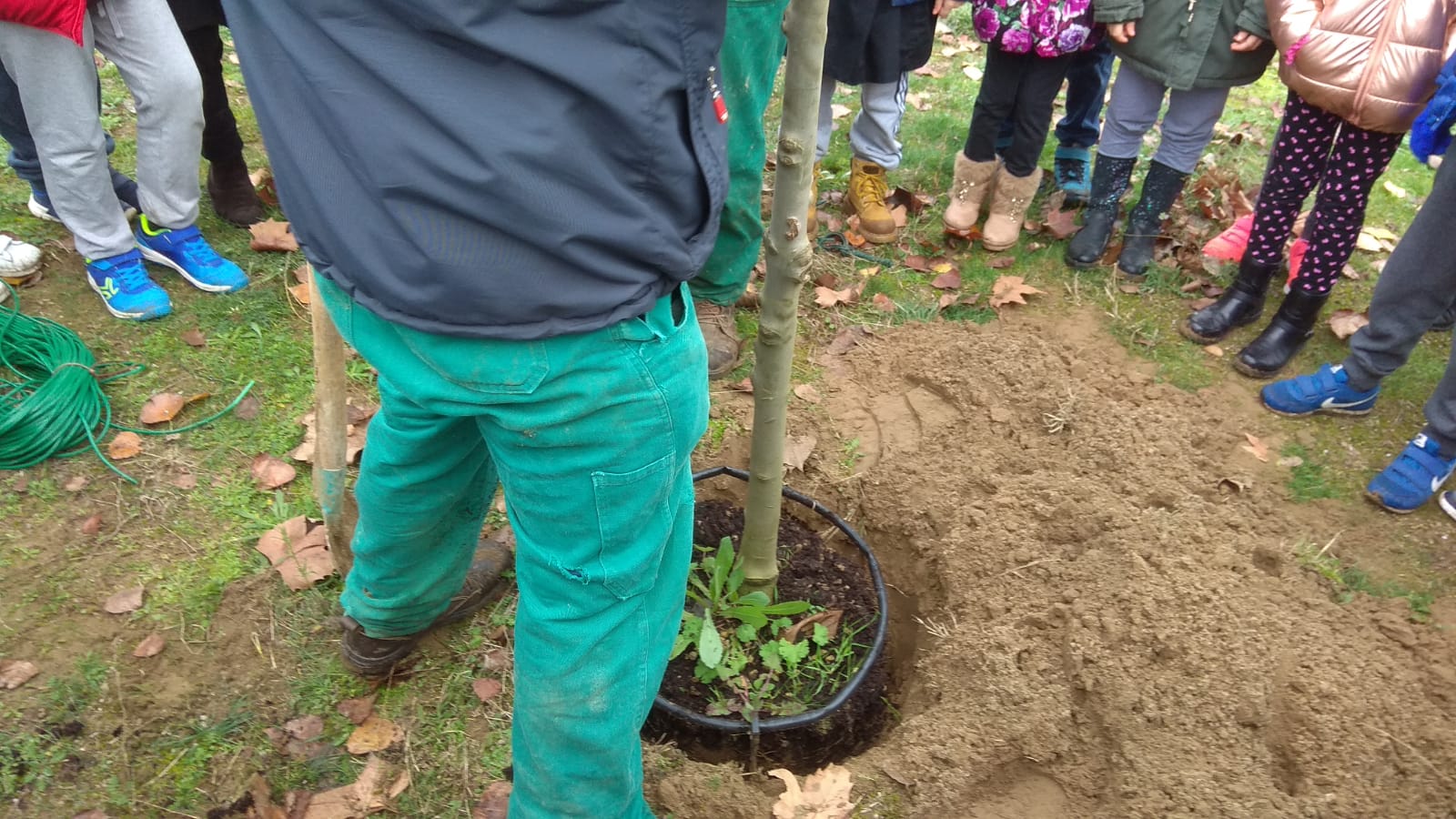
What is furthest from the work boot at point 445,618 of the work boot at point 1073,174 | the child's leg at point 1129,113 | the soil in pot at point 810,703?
the work boot at point 1073,174

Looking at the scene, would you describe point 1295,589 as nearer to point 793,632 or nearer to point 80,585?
point 793,632

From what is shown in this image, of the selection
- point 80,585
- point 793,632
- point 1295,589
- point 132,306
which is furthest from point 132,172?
point 1295,589

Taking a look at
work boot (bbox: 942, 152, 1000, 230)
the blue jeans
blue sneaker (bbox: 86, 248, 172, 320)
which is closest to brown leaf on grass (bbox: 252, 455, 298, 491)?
blue sneaker (bbox: 86, 248, 172, 320)

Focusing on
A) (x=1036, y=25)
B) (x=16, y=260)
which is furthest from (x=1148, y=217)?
(x=16, y=260)

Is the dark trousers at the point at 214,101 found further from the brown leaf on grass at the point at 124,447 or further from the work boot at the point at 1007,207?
the work boot at the point at 1007,207

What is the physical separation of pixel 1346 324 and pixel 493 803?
3758 millimetres

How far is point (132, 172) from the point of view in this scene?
14.4 feet

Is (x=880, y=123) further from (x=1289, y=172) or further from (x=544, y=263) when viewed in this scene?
(x=544, y=263)

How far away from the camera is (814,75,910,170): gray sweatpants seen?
13.5 feet

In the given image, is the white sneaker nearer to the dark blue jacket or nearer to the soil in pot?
the soil in pot

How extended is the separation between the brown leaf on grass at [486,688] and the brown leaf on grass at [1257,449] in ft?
8.75

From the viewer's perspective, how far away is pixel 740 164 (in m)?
2.97

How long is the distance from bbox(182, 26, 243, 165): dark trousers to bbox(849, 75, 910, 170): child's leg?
2.72 meters

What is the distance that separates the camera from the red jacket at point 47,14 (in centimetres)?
283
